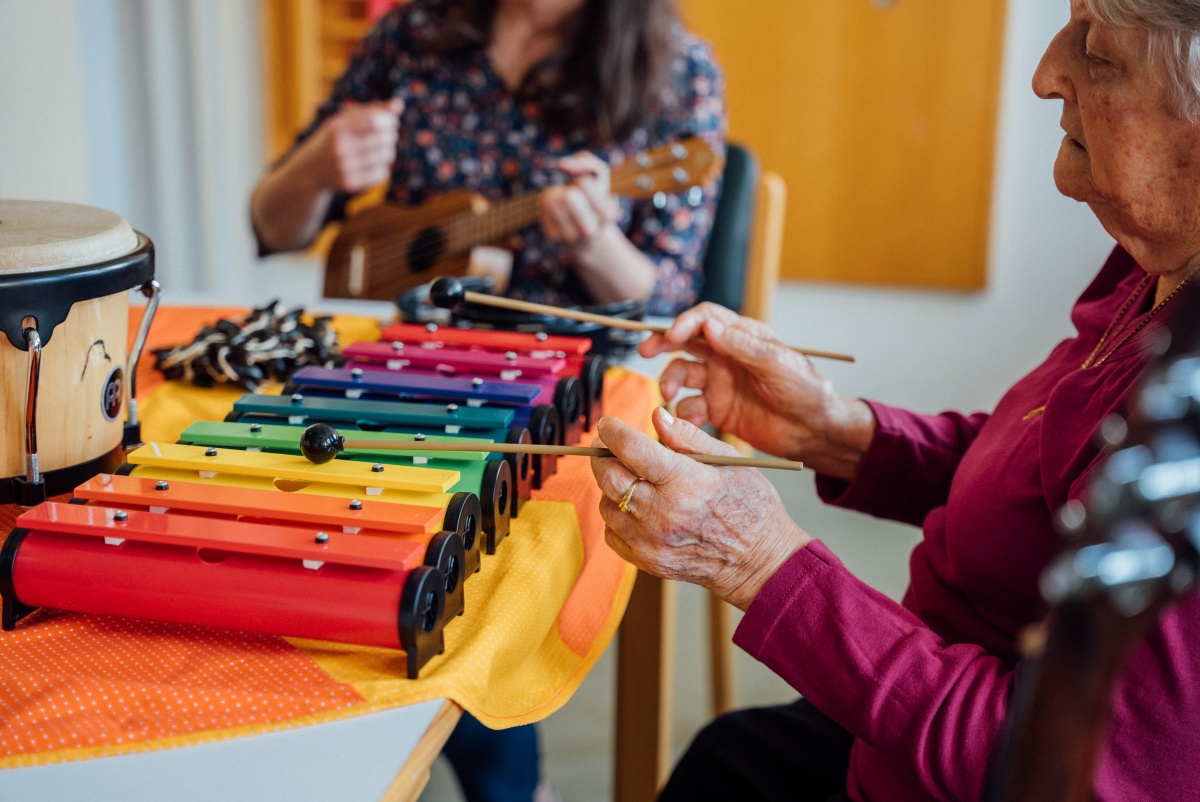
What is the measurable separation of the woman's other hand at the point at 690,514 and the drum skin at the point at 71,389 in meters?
0.45

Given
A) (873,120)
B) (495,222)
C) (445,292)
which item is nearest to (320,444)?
(445,292)

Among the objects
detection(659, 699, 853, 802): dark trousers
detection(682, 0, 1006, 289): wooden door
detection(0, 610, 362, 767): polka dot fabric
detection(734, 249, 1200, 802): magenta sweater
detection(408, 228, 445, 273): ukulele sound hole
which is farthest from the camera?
detection(682, 0, 1006, 289): wooden door

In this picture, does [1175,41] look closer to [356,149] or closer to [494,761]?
[494,761]

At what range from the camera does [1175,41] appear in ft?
2.74

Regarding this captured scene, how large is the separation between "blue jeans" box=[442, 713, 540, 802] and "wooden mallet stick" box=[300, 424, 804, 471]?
0.85m

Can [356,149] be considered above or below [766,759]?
above

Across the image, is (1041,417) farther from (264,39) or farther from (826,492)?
(264,39)

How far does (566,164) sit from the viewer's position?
1.91m

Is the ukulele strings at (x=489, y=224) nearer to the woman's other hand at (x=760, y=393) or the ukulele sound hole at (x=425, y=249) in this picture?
the ukulele sound hole at (x=425, y=249)

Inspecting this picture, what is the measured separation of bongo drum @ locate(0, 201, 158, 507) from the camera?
2.96 ft

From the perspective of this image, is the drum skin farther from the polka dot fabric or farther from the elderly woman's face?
the elderly woman's face

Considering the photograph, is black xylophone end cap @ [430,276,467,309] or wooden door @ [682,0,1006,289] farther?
wooden door @ [682,0,1006,289]

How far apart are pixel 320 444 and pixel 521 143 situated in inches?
54.5

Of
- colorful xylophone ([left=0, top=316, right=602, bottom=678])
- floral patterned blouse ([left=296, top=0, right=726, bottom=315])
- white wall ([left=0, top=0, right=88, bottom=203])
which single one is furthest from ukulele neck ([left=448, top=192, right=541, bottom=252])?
colorful xylophone ([left=0, top=316, right=602, bottom=678])
